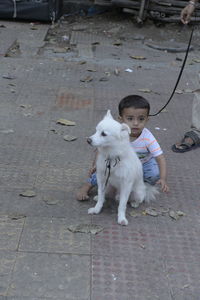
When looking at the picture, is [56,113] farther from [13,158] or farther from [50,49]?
[50,49]

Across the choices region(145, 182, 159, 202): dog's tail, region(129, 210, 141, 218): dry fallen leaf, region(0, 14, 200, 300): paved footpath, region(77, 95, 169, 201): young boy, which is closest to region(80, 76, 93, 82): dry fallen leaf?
region(0, 14, 200, 300): paved footpath

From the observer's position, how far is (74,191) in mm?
3893

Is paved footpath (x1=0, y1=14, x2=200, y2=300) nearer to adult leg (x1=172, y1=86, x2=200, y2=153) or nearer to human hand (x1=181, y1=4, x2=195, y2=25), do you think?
adult leg (x1=172, y1=86, x2=200, y2=153)

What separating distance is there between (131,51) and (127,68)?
1211 millimetres

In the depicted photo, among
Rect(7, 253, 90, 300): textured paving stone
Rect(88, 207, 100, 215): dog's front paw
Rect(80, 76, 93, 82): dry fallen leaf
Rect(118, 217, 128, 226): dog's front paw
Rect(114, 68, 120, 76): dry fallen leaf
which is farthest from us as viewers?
Rect(114, 68, 120, 76): dry fallen leaf

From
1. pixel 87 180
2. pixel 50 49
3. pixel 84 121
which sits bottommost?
pixel 50 49

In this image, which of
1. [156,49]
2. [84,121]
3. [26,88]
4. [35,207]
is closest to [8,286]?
[35,207]

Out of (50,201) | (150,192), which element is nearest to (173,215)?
(150,192)

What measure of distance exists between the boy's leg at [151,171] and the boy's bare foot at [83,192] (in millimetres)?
544

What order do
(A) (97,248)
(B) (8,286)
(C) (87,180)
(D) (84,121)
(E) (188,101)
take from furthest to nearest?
(E) (188,101)
(D) (84,121)
(C) (87,180)
(A) (97,248)
(B) (8,286)

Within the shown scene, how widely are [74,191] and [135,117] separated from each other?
Result: 37.2 inches

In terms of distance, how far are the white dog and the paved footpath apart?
0.16 m

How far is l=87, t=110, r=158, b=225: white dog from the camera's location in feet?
9.97

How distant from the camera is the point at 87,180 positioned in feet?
13.0
